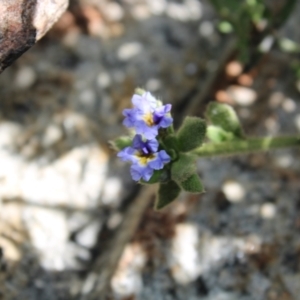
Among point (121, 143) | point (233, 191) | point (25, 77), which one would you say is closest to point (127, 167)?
point (233, 191)

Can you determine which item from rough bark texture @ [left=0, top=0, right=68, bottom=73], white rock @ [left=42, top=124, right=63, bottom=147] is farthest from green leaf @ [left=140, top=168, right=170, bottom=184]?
white rock @ [left=42, top=124, right=63, bottom=147]

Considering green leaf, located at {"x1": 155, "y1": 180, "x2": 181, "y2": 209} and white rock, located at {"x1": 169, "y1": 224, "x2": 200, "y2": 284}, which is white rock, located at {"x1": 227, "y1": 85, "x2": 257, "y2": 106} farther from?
green leaf, located at {"x1": 155, "y1": 180, "x2": 181, "y2": 209}

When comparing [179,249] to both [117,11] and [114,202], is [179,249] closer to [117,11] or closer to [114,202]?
[114,202]

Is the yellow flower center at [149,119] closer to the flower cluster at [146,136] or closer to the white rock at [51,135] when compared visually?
the flower cluster at [146,136]

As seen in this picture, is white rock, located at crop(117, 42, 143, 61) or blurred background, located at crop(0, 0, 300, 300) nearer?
blurred background, located at crop(0, 0, 300, 300)

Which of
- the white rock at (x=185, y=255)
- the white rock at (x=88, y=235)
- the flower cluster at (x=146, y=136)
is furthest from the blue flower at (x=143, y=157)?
the white rock at (x=88, y=235)

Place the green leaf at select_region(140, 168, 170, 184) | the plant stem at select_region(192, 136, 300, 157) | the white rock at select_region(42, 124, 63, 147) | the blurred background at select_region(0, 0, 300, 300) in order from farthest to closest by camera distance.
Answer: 1. the white rock at select_region(42, 124, 63, 147)
2. the blurred background at select_region(0, 0, 300, 300)
3. the plant stem at select_region(192, 136, 300, 157)
4. the green leaf at select_region(140, 168, 170, 184)

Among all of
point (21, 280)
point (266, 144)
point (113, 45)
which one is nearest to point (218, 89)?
point (113, 45)

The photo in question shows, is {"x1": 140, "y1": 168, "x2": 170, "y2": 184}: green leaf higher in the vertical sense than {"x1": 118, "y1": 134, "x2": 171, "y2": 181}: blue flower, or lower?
lower

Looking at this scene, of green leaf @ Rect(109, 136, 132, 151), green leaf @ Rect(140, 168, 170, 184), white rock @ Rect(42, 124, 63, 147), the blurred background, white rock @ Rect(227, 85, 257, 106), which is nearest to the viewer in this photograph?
green leaf @ Rect(140, 168, 170, 184)
